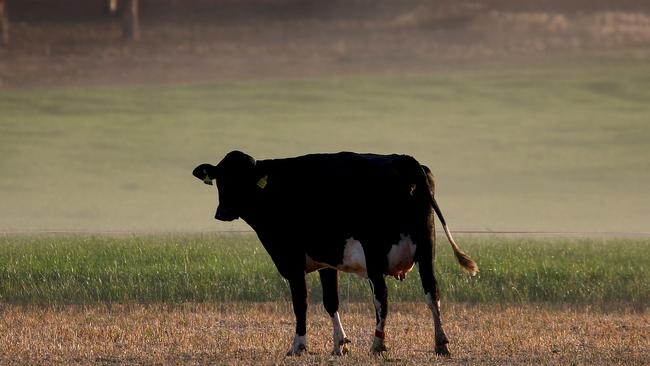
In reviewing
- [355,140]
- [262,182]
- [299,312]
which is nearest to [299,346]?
[299,312]

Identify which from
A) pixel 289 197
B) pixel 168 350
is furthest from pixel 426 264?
pixel 168 350

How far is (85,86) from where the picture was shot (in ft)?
282

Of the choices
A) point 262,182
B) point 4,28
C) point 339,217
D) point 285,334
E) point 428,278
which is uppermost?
point 4,28

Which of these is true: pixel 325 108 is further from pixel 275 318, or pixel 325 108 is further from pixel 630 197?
pixel 275 318

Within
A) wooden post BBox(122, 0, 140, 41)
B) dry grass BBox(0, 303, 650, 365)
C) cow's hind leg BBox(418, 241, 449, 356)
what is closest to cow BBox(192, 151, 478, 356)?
cow's hind leg BBox(418, 241, 449, 356)

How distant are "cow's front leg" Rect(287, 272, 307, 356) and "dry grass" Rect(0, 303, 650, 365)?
20 cm

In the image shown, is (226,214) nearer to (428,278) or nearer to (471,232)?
(428,278)

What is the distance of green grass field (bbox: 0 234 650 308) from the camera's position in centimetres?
2369

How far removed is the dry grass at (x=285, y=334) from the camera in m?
16.1

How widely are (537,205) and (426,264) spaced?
3938 centimetres

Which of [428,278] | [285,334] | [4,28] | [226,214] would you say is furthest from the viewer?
[4,28]

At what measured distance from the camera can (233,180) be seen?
1667 centimetres

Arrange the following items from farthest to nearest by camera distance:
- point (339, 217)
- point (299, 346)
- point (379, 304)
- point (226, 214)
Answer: point (226, 214) < point (299, 346) < point (339, 217) < point (379, 304)

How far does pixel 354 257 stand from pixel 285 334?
321 cm
